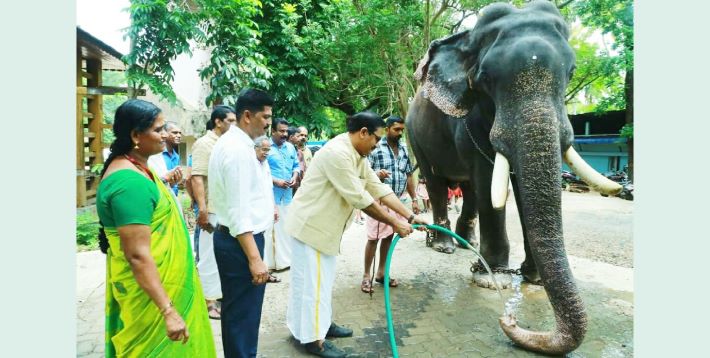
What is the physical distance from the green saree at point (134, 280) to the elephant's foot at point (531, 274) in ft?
11.8

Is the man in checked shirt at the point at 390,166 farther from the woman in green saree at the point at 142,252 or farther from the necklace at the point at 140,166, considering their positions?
the necklace at the point at 140,166

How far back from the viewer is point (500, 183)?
11.7ft

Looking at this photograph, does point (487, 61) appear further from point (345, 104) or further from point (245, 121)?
point (345, 104)

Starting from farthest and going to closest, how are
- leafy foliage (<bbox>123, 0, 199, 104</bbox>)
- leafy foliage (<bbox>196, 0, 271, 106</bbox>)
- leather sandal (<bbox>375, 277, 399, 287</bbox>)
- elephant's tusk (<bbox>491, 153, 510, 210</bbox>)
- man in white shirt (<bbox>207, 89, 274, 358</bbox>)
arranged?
leafy foliage (<bbox>196, 0, 271, 106</bbox>), leafy foliage (<bbox>123, 0, 199, 104</bbox>), leather sandal (<bbox>375, 277, 399, 287</bbox>), elephant's tusk (<bbox>491, 153, 510, 210</bbox>), man in white shirt (<bbox>207, 89, 274, 358</bbox>)

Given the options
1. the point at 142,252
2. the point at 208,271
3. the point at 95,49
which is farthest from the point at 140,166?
the point at 95,49

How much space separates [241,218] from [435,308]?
239cm

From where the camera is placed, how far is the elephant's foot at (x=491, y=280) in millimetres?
4594

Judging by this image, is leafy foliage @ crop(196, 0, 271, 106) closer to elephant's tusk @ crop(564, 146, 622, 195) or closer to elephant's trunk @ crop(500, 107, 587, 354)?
elephant's trunk @ crop(500, 107, 587, 354)

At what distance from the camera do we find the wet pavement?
3.43m

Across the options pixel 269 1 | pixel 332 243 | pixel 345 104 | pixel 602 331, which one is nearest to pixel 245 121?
pixel 332 243

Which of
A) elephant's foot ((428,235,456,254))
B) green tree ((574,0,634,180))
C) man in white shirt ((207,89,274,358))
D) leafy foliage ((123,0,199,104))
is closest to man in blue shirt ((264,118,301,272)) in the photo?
elephant's foot ((428,235,456,254))

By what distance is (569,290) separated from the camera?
2.94 metres

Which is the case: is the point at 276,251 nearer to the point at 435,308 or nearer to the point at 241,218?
the point at 435,308

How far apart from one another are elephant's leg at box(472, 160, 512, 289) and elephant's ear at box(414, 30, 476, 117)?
662 millimetres
